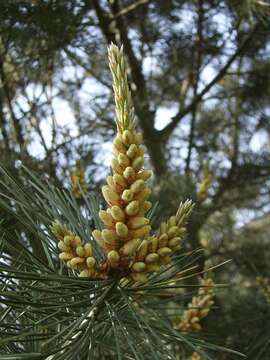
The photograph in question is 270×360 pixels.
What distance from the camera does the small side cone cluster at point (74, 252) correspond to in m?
0.58

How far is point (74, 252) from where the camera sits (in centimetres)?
59

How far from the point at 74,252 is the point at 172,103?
2.87 m

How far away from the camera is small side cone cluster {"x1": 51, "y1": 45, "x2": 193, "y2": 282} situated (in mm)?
555

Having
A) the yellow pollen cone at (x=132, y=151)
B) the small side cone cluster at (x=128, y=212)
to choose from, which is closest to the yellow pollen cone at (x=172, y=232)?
the small side cone cluster at (x=128, y=212)

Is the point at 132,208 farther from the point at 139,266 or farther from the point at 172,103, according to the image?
the point at 172,103

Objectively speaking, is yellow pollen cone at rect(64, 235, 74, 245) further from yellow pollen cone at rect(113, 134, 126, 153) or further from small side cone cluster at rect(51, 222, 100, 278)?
yellow pollen cone at rect(113, 134, 126, 153)

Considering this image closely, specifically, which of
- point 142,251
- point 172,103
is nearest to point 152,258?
point 142,251

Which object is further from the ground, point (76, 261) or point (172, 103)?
point (172, 103)

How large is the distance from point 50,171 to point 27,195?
3.21 ft

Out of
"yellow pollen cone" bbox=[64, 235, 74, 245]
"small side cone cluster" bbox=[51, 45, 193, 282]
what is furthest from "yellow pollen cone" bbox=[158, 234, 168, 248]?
"yellow pollen cone" bbox=[64, 235, 74, 245]

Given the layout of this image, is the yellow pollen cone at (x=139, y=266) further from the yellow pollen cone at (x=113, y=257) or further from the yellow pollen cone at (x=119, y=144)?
the yellow pollen cone at (x=119, y=144)

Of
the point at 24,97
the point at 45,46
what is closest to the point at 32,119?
the point at 24,97

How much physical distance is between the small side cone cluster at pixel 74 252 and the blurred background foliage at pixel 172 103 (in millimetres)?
240

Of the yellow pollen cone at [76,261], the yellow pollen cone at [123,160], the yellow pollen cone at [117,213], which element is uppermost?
the yellow pollen cone at [123,160]
